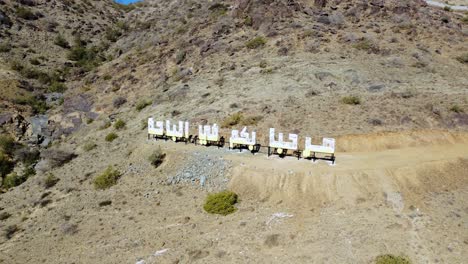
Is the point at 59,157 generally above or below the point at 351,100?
below

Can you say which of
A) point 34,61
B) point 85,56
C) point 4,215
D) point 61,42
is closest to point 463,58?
point 4,215

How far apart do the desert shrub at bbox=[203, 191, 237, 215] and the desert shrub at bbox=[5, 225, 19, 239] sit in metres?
13.2

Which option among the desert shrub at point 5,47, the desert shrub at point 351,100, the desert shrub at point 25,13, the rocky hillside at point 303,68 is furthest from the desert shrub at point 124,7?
the desert shrub at point 351,100

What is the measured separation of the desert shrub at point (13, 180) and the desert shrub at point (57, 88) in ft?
69.0

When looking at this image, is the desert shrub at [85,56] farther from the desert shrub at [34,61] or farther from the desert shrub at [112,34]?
the desert shrub at [34,61]

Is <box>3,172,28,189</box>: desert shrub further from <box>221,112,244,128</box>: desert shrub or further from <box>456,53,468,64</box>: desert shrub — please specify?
<box>456,53,468,64</box>: desert shrub

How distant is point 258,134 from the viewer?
2903 centimetres

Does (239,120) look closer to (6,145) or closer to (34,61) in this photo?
(6,145)

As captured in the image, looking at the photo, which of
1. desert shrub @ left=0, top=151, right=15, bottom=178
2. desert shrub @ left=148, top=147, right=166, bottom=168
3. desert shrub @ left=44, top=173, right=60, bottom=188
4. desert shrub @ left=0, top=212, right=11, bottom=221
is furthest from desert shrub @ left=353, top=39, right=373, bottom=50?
desert shrub @ left=0, top=151, right=15, bottom=178

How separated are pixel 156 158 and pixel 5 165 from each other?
61.7 ft

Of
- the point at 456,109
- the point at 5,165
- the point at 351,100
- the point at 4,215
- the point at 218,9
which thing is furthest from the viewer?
the point at 218,9

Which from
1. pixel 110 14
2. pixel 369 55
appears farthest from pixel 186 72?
pixel 110 14

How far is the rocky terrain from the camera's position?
1889 cm

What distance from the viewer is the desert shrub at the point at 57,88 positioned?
2120 inches
